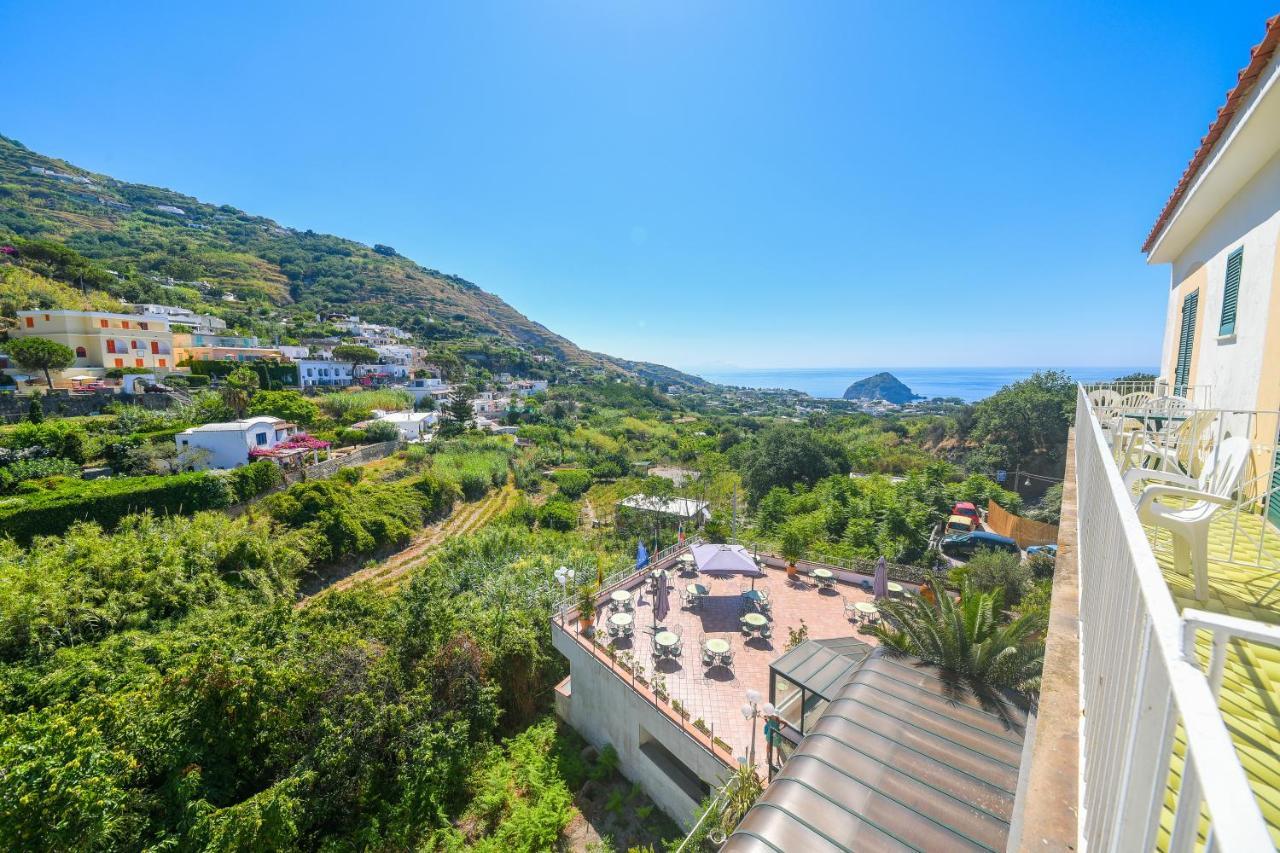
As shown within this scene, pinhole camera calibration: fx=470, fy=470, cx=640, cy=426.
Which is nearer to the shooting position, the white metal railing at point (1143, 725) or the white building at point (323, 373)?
the white metal railing at point (1143, 725)

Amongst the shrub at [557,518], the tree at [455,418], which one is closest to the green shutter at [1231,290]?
the shrub at [557,518]

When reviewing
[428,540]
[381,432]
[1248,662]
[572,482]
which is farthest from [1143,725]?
[381,432]

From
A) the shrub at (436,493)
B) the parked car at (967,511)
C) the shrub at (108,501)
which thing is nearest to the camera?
the shrub at (108,501)

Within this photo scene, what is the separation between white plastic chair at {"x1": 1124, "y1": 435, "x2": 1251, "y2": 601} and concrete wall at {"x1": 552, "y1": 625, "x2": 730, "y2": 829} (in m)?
6.66

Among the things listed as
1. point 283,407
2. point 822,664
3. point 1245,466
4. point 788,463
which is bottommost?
point 822,664

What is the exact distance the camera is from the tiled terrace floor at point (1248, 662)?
65.4 inches

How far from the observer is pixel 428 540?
2323cm

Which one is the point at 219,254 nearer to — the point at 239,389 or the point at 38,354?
the point at 239,389

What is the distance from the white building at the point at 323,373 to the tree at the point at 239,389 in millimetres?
5930

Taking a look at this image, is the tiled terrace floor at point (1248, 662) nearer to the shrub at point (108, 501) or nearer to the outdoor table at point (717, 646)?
the outdoor table at point (717, 646)

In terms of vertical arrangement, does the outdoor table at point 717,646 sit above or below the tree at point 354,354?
below

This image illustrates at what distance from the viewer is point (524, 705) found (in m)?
11.4

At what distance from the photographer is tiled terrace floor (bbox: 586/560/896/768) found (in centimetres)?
871

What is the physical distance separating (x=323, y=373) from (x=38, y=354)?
1958 centimetres
